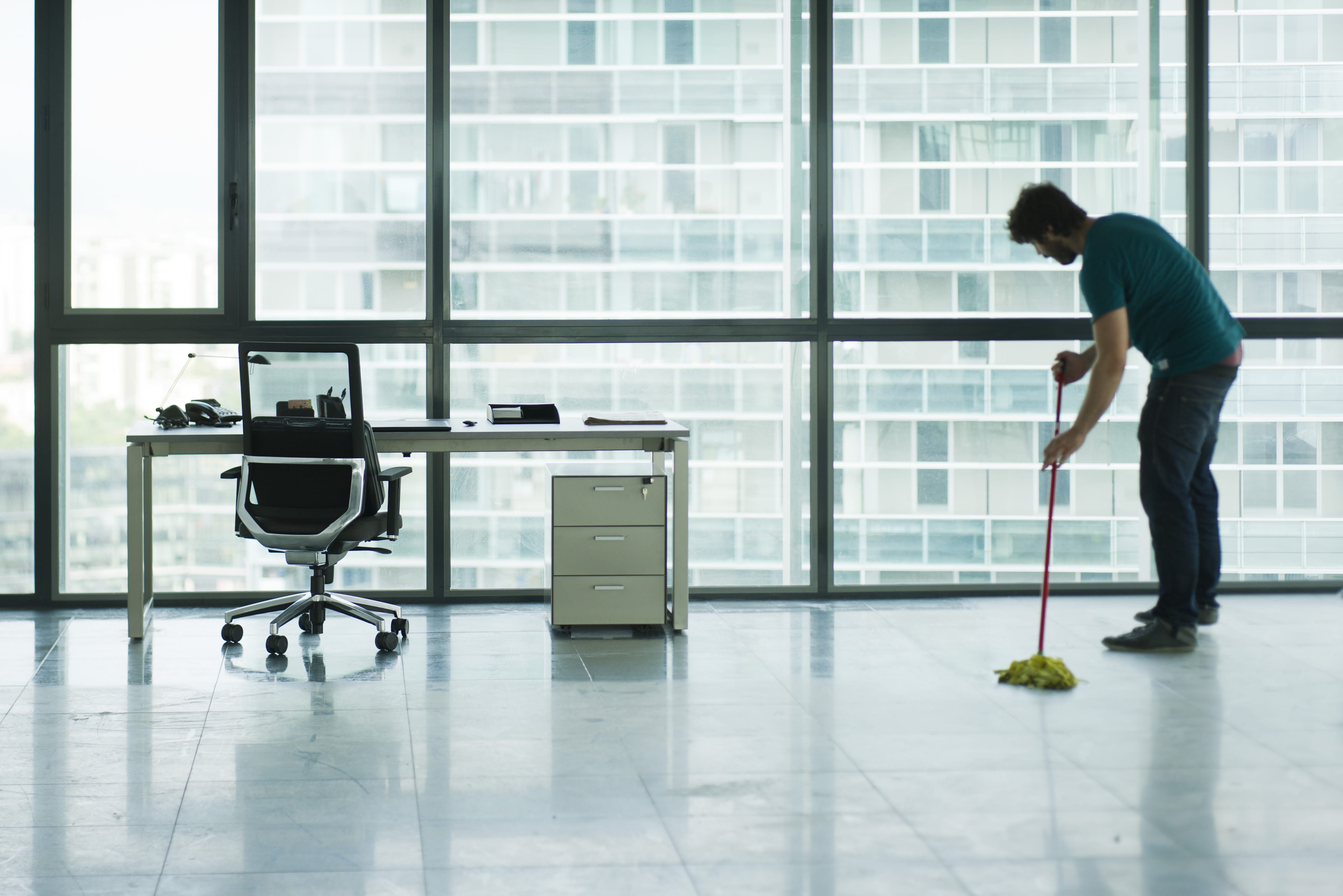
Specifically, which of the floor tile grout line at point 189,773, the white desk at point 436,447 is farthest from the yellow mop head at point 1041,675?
the floor tile grout line at point 189,773

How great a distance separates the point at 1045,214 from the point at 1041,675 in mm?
1320

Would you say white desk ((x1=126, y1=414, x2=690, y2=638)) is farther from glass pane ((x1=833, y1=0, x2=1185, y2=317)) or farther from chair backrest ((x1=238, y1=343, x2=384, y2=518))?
glass pane ((x1=833, y1=0, x2=1185, y2=317))

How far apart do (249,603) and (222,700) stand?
1.60 metres

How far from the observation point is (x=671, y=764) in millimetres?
3068

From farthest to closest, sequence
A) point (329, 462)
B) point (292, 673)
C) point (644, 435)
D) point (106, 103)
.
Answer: point (106, 103) < point (644, 435) < point (329, 462) < point (292, 673)

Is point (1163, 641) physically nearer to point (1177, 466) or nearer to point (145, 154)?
point (1177, 466)

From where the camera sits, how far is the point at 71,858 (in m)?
2.47

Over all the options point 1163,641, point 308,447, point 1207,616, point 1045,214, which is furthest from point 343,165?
point 1207,616

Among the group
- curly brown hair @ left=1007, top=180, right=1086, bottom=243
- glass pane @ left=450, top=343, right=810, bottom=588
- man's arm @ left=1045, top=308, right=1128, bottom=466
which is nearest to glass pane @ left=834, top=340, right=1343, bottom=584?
glass pane @ left=450, top=343, right=810, bottom=588

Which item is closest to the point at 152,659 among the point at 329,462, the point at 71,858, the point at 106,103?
the point at 329,462

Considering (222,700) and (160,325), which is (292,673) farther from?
(160,325)

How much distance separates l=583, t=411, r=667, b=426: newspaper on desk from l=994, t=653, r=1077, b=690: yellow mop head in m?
1.50

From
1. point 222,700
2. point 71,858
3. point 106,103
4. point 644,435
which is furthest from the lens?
point 106,103

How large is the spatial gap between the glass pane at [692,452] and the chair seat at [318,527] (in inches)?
37.6
